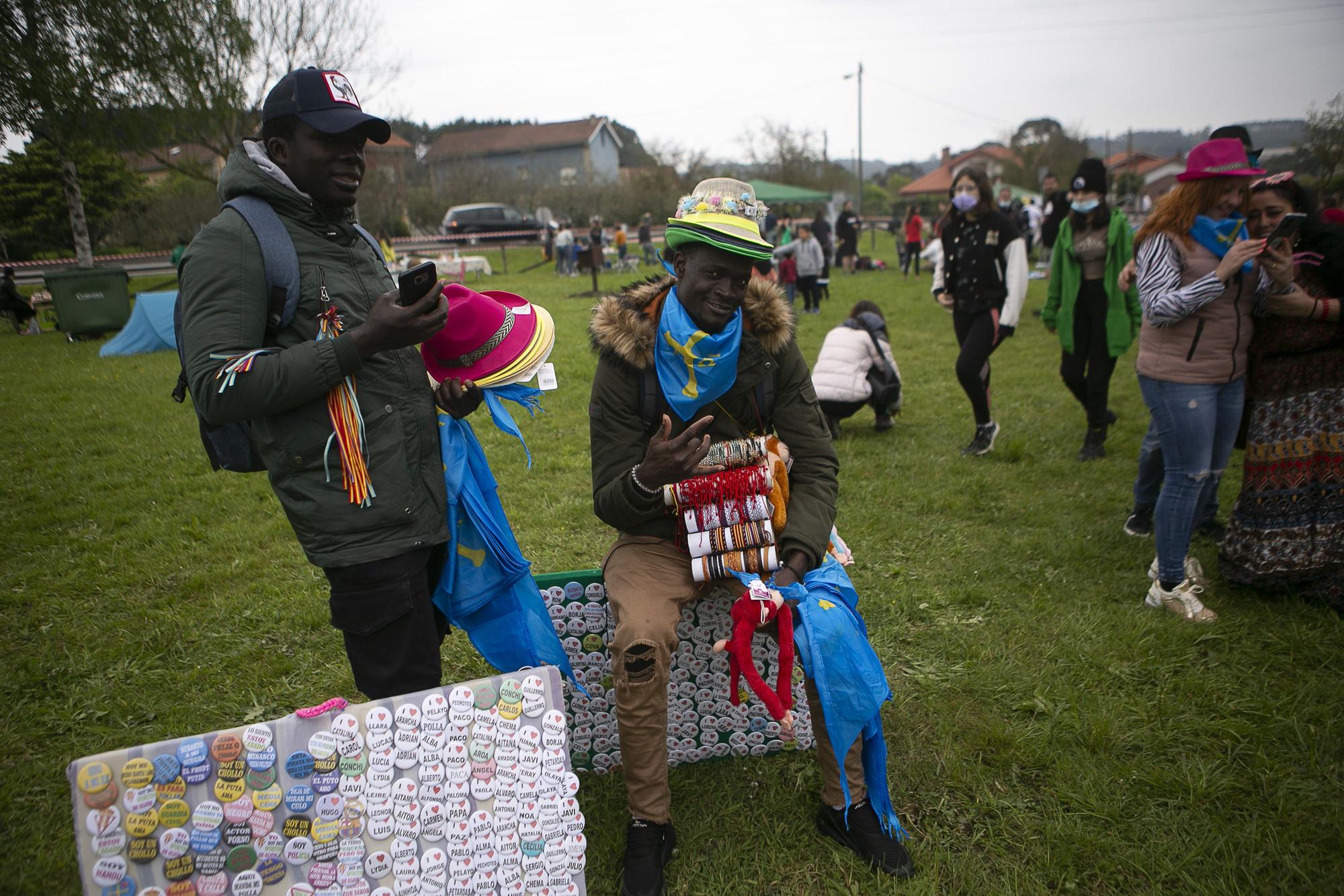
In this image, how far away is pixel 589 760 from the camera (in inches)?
114

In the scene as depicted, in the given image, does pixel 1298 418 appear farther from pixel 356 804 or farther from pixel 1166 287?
pixel 356 804

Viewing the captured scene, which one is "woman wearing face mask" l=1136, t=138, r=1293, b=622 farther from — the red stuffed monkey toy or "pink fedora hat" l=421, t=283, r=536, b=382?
"pink fedora hat" l=421, t=283, r=536, b=382

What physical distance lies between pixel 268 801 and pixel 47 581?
3791 mm

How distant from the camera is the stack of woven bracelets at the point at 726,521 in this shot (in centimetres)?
252

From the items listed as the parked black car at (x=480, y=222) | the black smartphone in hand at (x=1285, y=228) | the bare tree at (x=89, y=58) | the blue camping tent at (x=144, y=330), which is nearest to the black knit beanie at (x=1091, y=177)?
the black smartphone in hand at (x=1285, y=228)

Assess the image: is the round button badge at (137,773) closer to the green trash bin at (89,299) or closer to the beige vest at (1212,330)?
the beige vest at (1212,330)

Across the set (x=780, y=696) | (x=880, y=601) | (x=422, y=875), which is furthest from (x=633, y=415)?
(x=880, y=601)

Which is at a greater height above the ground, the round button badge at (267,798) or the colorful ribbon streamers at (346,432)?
the colorful ribbon streamers at (346,432)

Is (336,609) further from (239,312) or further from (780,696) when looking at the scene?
(780,696)

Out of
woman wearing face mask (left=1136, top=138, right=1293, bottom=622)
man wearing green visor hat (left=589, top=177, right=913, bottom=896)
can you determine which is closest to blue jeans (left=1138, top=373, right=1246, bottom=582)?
woman wearing face mask (left=1136, top=138, right=1293, bottom=622)

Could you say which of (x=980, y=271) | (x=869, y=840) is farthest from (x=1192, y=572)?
(x=980, y=271)

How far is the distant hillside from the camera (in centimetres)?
414

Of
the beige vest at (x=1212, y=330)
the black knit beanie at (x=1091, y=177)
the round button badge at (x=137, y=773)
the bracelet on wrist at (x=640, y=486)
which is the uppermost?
the black knit beanie at (x=1091, y=177)

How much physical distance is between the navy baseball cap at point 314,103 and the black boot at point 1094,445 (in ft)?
18.6
